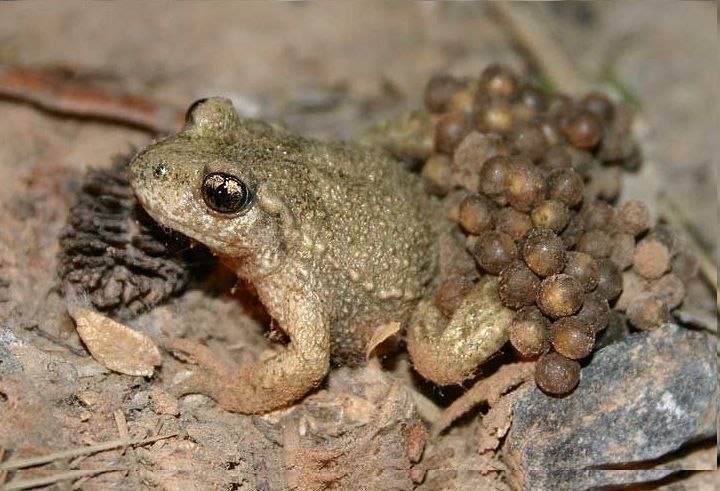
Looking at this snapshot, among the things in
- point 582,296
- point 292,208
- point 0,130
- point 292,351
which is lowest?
point 0,130

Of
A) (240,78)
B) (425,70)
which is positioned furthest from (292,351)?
(425,70)

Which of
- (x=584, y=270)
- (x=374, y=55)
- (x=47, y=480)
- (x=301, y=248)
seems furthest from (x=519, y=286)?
(x=374, y=55)

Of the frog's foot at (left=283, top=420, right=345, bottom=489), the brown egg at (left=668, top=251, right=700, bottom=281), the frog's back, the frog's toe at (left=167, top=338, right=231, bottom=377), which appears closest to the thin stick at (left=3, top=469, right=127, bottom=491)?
the frog's toe at (left=167, top=338, right=231, bottom=377)

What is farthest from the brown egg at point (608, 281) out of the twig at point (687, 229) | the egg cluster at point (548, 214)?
the twig at point (687, 229)

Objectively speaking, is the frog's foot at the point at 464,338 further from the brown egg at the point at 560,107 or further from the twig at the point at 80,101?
the twig at the point at 80,101

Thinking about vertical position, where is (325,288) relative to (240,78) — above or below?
above

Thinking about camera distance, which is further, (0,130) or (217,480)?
(0,130)

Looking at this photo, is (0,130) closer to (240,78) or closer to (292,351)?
(240,78)

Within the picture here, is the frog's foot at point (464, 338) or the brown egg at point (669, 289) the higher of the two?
the brown egg at point (669, 289)
